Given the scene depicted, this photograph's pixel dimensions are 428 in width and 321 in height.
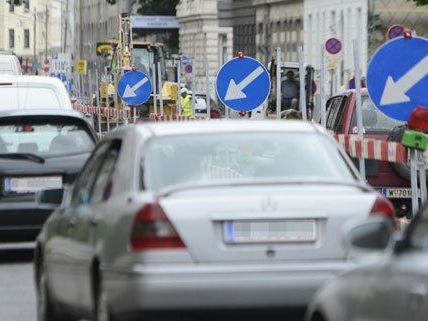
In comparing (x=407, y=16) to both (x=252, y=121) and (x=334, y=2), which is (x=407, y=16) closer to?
(x=334, y=2)

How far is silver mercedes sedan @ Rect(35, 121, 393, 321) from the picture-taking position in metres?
9.88

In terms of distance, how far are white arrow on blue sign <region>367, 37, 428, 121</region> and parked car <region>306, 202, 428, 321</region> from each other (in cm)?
754

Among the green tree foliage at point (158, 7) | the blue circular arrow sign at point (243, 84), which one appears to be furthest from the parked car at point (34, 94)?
the green tree foliage at point (158, 7)

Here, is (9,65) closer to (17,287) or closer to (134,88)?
(134,88)

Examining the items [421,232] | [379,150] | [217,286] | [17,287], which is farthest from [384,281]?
[379,150]

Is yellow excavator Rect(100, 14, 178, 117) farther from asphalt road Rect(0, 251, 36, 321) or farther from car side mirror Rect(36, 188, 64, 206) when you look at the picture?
car side mirror Rect(36, 188, 64, 206)

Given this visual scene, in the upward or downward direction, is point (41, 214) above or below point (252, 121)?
below

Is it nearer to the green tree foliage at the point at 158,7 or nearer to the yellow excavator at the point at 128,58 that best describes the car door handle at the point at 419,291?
the yellow excavator at the point at 128,58

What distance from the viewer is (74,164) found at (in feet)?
59.6

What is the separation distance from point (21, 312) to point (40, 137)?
15.8ft

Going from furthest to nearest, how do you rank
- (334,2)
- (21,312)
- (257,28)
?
(257,28)
(334,2)
(21,312)

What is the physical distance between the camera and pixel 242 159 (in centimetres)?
1105

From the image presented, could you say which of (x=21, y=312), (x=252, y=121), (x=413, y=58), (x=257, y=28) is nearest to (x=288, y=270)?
(x=252, y=121)

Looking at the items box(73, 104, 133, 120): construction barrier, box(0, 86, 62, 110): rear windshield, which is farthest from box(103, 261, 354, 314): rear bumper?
box(73, 104, 133, 120): construction barrier
